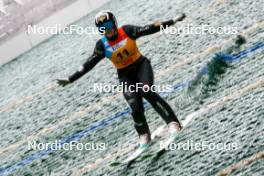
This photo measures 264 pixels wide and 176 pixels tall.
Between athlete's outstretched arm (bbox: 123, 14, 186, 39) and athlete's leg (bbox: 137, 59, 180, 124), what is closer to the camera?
athlete's leg (bbox: 137, 59, 180, 124)

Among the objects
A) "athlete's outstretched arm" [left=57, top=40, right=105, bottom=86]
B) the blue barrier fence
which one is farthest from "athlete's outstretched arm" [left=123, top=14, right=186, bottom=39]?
the blue barrier fence

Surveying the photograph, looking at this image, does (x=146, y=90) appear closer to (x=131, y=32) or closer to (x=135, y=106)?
(x=135, y=106)

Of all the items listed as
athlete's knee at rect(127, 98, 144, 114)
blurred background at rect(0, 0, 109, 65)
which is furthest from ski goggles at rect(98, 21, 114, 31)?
blurred background at rect(0, 0, 109, 65)

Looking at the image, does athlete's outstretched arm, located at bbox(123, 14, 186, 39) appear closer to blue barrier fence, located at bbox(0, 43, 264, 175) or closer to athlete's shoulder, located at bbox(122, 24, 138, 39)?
athlete's shoulder, located at bbox(122, 24, 138, 39)

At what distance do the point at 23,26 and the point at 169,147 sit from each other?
25.0ft

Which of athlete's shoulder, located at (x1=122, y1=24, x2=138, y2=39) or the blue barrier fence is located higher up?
athlete's shoulder, located at (x1=122, y1=24, x2=138, y2=39)

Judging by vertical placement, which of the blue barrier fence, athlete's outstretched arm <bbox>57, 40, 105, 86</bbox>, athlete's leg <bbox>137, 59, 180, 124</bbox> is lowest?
the blue barrier fence

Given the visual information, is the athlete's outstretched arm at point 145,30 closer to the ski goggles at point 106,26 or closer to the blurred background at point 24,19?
the ski goggles at point 106,26

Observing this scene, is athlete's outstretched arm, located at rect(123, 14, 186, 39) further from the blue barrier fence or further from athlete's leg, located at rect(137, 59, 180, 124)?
the blue barrier fence

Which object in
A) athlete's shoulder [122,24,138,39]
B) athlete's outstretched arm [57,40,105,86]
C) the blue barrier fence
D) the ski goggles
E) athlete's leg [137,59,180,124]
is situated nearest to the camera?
athlete's leg [137,59,180,124]

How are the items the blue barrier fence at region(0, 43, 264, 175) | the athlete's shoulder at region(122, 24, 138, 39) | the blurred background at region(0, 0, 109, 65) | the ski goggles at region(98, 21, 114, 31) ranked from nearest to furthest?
the ski goggles at region(98, 21, 114, 31), the athlete's shoulder at region(122, 24, 138, 39), the blue barrier fence at region(0, 43, 264, 175), the blurred background at region(0, 0, 109, 65)

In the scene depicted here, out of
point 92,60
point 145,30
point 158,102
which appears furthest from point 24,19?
point 158,102

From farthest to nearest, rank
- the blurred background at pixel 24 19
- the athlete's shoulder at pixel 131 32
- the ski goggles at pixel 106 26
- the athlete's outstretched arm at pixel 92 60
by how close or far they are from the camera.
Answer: the blurred background at pixel 24 19 < the athlete's outstretched arm at pixel 92 60 < the athlete's shoulder at pixel 131 32 < the ski goggles at pixel 106 26

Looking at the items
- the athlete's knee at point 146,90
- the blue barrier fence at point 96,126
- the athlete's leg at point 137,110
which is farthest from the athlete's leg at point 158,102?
the blue barrier fence at point 96,126
